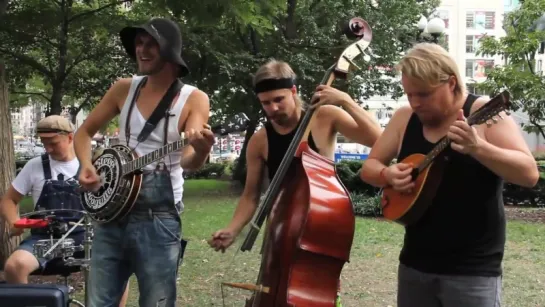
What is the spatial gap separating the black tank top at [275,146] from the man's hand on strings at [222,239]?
0.36m

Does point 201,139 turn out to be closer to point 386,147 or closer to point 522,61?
point 386,147

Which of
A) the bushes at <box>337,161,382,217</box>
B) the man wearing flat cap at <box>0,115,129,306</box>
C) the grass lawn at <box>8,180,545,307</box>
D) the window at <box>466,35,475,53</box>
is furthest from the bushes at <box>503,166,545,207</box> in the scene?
the window at <box>466,35,475,53</box>

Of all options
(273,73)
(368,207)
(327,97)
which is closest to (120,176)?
(273,73)

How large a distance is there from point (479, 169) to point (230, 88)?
13904 millimetres

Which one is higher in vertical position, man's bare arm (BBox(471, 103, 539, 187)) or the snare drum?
man's bare arm (BBox(471, 103, 539, 187))

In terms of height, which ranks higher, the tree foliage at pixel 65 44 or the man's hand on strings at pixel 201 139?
the tree foliage at pixel 65 44

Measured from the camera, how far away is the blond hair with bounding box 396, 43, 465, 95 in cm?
214

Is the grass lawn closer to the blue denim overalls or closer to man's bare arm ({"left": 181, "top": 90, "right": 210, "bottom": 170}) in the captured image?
man's bare arm ({"left": 181, "top": 90, "right": 210, "bottom": 170})

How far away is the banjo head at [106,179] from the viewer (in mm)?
2828

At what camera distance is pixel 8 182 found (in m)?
6.25

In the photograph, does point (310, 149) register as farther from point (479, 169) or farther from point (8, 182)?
point (8, 182)

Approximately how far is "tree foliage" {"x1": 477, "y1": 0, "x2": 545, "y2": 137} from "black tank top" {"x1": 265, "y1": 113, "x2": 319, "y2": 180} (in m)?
9.74

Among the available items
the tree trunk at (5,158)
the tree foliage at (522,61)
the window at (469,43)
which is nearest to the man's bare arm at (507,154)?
the tree trunk at (5,158)

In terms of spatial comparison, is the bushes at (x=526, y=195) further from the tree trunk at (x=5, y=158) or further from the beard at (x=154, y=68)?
the beard at (x=154, y=68)
